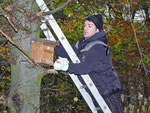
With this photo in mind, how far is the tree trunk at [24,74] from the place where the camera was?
11.2 feet

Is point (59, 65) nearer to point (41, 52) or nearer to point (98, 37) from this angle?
point (41, 52)

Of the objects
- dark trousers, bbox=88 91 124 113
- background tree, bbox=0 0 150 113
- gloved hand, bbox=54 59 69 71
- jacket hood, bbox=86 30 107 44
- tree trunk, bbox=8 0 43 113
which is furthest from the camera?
background tree, bbox=0 0 150 113

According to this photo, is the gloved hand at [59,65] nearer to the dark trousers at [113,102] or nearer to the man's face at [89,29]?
the man's face at [89,29]

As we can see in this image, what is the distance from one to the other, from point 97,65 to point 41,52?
0.86m

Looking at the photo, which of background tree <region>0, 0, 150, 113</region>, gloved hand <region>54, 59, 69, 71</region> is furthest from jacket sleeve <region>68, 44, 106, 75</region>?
background tree <region>0, 0, 150, 113</region>

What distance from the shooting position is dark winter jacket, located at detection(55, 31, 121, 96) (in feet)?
10.7

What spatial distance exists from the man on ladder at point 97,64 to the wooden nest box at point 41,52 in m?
0.19

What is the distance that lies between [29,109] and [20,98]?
217 millimetres

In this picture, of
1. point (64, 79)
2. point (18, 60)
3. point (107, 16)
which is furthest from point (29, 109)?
point (107, 16)

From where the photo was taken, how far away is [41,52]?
10.2 ft

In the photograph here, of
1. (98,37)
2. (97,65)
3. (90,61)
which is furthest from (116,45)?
(90,61)

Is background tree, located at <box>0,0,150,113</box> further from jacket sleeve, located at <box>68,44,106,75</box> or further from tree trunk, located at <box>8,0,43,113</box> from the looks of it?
jacket sleeve, located at <box>68,44,106,75</box>

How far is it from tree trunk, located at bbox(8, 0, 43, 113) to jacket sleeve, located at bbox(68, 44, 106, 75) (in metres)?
0.57

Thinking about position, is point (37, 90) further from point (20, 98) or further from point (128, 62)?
point (128, 62)
